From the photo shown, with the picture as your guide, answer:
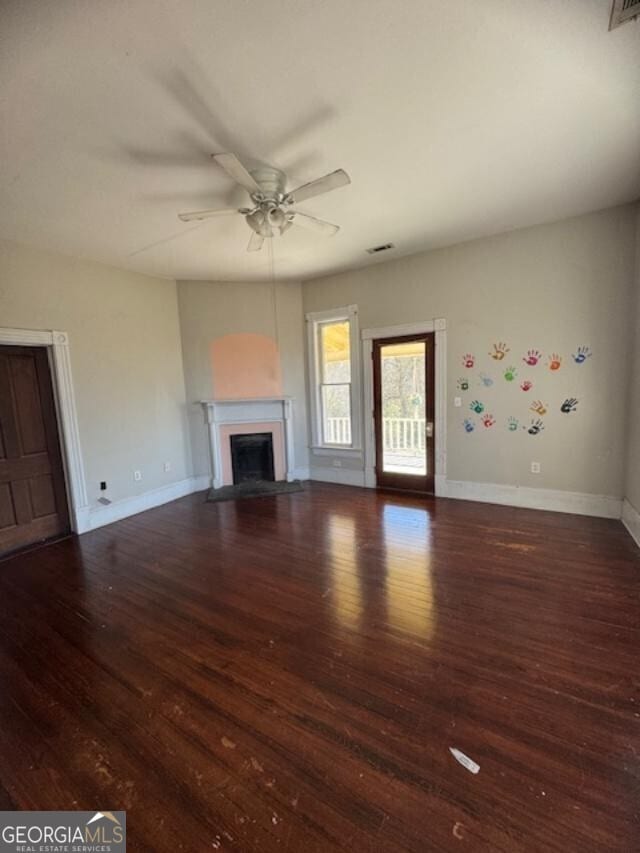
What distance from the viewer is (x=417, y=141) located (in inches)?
90.1

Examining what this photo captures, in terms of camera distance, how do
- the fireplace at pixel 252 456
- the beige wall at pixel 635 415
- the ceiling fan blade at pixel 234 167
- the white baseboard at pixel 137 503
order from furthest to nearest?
the fireplace at pixel 252 456 → the white baseboard at pixel 137 503 → the beige wall at pixel 635 415 → the ceiling fan blade at pixel 234 167

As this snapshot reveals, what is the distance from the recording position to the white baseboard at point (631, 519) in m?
3.06

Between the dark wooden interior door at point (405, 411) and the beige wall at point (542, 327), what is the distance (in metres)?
0.26

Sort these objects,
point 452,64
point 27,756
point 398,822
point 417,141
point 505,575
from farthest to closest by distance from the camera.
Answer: point 505,575
point 417,141
point 452,64
point 27,756
point 398,822

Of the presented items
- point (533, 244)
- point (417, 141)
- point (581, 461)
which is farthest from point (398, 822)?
point (533, 244)

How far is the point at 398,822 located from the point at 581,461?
3.62 meters

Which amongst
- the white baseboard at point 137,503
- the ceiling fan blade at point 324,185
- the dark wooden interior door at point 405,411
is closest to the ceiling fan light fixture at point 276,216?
the ceiling fan blade at point 324,185

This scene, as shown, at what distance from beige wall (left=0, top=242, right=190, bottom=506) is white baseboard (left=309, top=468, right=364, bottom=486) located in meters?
1.93

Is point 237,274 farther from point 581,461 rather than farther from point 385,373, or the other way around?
point 581,461

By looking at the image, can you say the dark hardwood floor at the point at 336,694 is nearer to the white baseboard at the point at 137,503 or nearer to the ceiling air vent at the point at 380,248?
the white baseboard at the point at 137,503

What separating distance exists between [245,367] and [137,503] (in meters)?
2.35

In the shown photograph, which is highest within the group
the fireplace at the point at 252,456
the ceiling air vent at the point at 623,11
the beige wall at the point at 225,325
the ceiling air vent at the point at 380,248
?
the ceiling air vent at the point at 380,248

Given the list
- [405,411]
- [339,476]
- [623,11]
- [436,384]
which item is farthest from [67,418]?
[623,11]

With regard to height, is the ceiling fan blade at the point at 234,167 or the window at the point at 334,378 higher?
the ceiling fan blade at the point at 234,167
